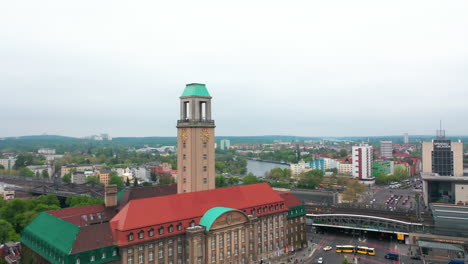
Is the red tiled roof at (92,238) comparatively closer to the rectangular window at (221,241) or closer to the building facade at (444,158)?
the rectangular window at (221,241)

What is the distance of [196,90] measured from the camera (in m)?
66.8

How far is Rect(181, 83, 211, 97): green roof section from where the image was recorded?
2623 inches

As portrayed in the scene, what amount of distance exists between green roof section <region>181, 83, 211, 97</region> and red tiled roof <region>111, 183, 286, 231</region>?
18.0m

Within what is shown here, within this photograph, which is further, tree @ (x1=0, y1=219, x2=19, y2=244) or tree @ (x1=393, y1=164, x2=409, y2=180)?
tree @ (x1=393, y1=164, x2=409, y2=180)

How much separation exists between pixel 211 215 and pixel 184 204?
497cm

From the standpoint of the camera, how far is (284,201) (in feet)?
246

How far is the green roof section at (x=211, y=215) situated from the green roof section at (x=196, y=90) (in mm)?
21458

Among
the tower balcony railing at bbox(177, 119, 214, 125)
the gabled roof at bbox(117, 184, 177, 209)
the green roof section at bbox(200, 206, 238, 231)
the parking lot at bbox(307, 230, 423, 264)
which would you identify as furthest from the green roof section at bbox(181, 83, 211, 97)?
the parking lot at bbox(307, 230, 423, 264)

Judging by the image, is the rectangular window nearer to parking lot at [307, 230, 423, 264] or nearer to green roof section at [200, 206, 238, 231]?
green roof section at [200, 206, 238, 231]

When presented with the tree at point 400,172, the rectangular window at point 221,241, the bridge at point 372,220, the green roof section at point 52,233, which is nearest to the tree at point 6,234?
the green roof section at point 52,233

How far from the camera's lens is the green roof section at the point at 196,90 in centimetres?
6662

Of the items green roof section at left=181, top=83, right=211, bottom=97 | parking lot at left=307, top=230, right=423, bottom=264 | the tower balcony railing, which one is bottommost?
parking lot at left=307, top=230, right=423, bottom=264

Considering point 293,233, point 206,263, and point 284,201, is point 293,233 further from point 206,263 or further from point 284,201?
point 206,263

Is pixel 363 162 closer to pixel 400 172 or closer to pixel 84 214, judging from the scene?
pixel 400 172
